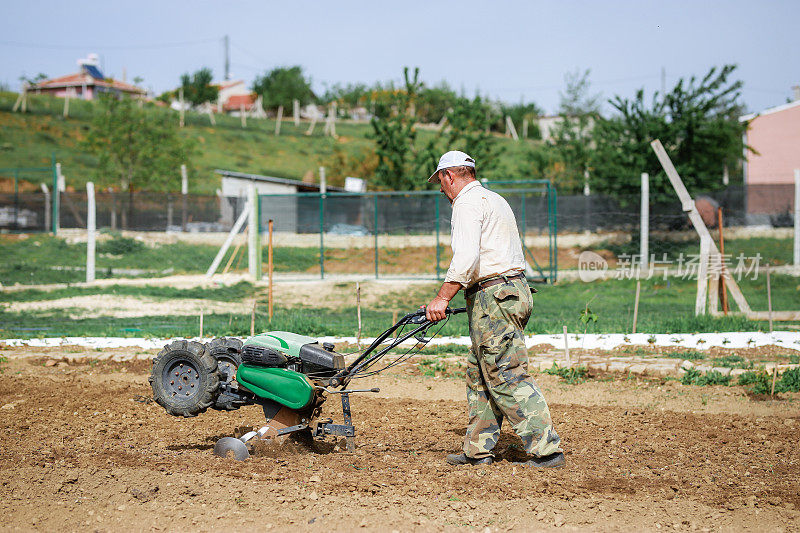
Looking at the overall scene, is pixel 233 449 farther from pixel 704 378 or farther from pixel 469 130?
pixel 469 130

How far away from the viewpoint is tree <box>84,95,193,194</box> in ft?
103

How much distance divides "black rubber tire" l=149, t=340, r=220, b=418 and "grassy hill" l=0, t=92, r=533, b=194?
1088 inches

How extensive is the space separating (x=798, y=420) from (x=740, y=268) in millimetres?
12792

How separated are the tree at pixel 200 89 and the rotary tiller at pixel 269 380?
222ft

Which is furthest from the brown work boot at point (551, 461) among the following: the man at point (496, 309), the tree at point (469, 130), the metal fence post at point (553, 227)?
the tree at point (469, 130)

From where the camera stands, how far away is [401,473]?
16.6 ft

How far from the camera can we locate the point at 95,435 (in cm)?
619

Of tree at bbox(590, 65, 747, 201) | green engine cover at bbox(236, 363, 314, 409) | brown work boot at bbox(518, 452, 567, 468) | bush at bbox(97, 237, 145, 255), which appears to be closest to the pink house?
tree at bbox(590, 65, 747, 201)

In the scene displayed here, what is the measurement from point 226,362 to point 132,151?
92.5 ft

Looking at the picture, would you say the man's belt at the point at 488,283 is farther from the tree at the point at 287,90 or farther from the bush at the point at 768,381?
the tree at the point at 287,90

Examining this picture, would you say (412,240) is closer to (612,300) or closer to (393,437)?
(612,300)

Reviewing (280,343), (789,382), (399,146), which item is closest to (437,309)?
(280,343)

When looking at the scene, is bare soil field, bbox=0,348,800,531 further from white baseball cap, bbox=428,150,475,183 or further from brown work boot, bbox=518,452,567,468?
white baseball cap, bbox=428,150,475,183

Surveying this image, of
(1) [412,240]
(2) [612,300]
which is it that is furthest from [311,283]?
(2) [612,300]
